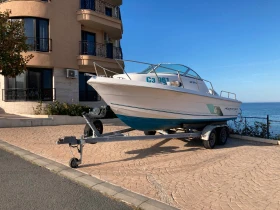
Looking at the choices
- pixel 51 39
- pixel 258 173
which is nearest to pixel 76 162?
pixel 258 173

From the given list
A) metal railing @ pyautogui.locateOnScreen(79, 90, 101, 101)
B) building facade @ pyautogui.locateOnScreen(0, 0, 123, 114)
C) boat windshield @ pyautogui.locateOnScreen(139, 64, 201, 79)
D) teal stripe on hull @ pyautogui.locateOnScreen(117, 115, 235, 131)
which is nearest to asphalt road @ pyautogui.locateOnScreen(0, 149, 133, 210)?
teal stripe on hull @ pyautogui.locateOnScreen(117, 115, 235, 131)

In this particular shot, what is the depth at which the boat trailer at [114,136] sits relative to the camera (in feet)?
19.3

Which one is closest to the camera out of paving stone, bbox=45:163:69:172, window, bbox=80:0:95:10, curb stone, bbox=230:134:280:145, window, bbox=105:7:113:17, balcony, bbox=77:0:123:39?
paving stone, bbox=45:163:69:172

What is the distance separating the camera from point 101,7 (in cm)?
1873

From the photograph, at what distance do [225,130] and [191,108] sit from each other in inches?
71.4

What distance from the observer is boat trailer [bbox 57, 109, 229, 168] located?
5875 mm

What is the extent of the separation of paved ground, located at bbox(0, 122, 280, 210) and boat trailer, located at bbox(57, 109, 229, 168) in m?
0.34

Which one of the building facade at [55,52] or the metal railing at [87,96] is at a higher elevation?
the building facade at [55,52]

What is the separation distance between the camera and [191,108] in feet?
26.3

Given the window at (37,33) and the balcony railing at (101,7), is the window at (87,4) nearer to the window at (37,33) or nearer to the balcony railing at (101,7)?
the balcony railing at (101,7)

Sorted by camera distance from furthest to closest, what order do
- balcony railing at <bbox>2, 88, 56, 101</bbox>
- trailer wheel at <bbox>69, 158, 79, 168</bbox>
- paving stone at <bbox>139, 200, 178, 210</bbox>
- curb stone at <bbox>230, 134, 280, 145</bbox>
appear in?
1. balcony railing at <bbox>2, 88, 56, 101</bbox>
2. curb stone at <bbox>230, 134, 280, 145</bbox>
3. trailer wheel at <bbox>69, 158, 79, 168</bbox>
4. paving stone at <bbox>139, 200, 178, 210</bbox>

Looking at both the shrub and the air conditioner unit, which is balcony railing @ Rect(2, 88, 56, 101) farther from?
the air conditioner unit

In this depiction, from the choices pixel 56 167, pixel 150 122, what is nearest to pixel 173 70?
pixel 150 122

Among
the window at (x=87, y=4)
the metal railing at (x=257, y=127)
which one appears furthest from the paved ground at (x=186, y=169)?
the window at (x=87, y=4)
